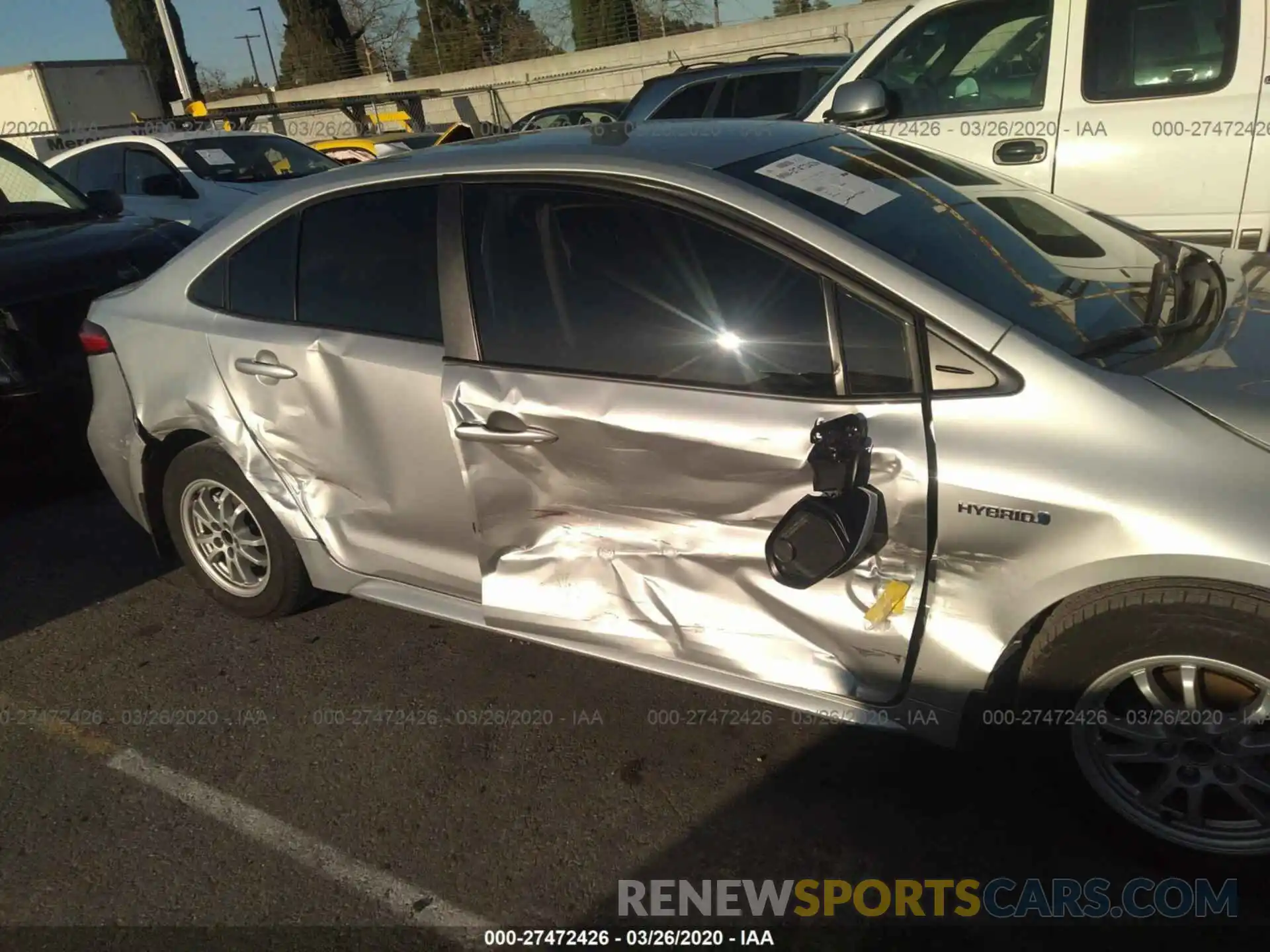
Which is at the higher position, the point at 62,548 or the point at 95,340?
the point at 95,340

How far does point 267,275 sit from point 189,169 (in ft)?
22.3

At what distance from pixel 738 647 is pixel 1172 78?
155 inches

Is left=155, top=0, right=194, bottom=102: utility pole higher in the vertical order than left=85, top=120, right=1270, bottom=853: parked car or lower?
higher

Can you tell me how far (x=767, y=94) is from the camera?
27.3 ft

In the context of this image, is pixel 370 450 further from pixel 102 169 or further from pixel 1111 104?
pixel 102 169

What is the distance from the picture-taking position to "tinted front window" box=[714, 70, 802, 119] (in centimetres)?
819

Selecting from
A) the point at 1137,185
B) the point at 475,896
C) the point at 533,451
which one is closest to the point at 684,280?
the point at 533,451

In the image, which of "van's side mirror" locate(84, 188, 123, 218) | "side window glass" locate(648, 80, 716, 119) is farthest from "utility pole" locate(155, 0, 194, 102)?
"van's side mirror" locate(84, 188, 123, 218)

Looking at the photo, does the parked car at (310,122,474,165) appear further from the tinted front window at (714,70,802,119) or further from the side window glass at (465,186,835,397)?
the side window glass at (465,186,835,397)

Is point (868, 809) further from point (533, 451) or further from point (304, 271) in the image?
point (304, 271)

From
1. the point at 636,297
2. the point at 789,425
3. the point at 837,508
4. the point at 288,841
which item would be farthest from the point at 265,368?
the point at 837,508

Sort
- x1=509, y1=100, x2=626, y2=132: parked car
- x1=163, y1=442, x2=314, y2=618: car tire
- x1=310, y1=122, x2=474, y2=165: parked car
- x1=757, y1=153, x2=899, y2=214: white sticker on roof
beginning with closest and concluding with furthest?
x1=757, y1=153, x2=899, y2=214: white sticker on roof
x1=163, y1=442, x2=314, y2=618: car tire
x1=310, y1=122, x2=474, y2=165: parked car
x1=509, y1=100, x2=626, y2=132: parked car

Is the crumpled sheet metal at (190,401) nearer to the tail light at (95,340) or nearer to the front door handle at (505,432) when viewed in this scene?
the tail light at (95,340)

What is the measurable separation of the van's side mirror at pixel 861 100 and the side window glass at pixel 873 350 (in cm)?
300
